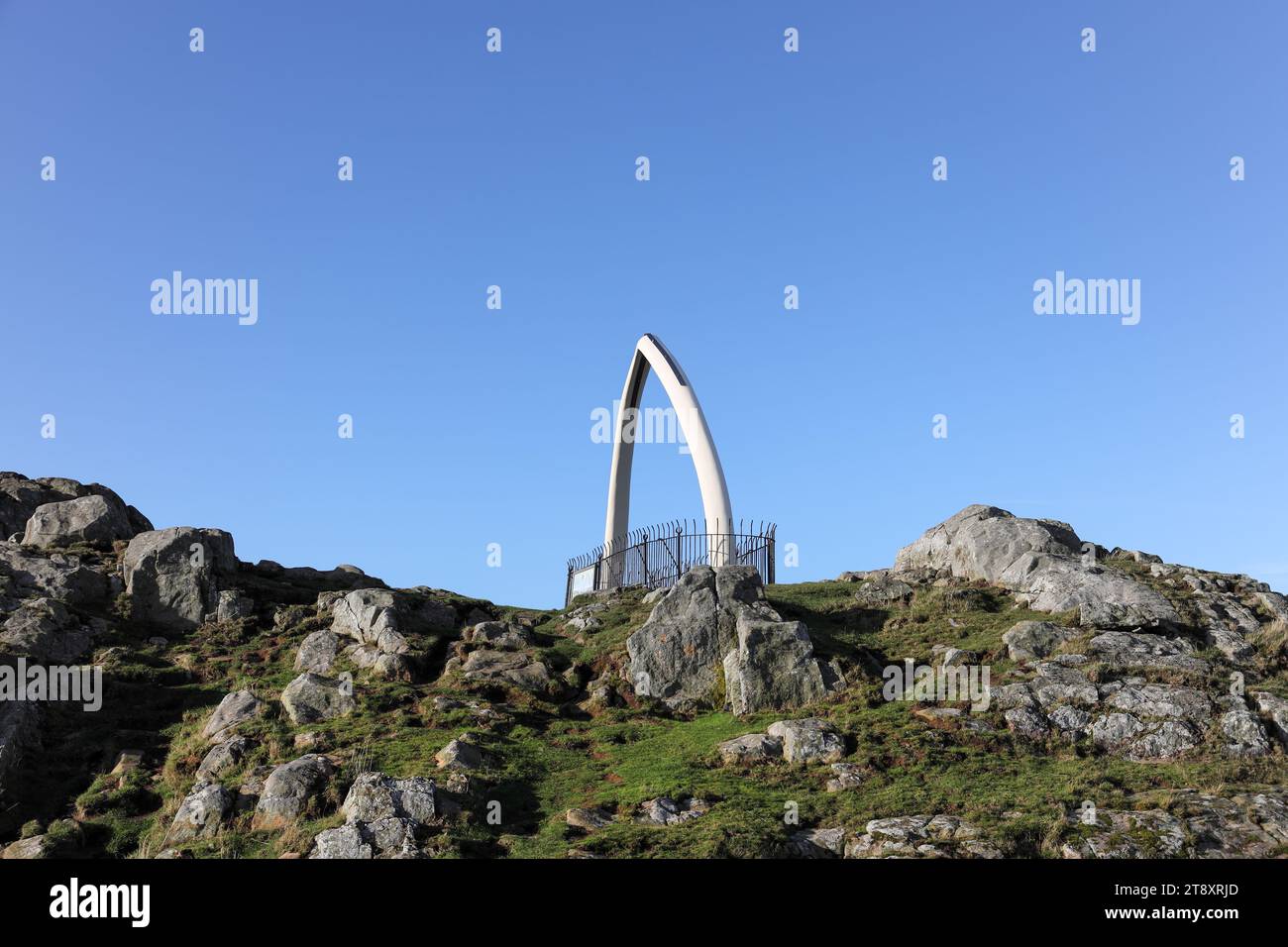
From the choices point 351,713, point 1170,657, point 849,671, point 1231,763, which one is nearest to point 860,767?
point 849,671

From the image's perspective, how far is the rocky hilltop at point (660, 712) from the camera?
21469 millimetres

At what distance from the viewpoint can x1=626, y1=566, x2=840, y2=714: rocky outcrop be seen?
28141 mm

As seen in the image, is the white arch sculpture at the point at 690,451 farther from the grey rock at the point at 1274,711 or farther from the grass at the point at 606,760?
the grey rock at the point at 1274,711

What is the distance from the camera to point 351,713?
1105 inches

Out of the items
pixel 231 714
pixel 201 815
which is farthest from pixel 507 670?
pixel 201 815

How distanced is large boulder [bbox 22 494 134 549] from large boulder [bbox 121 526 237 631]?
4002 mm

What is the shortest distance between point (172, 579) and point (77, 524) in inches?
257

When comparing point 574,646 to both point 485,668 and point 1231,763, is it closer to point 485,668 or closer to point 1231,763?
point 485,668

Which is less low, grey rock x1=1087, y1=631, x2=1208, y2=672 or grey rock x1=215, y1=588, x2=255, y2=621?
grey rock x1=215, y1=588, x2=255, y2=621

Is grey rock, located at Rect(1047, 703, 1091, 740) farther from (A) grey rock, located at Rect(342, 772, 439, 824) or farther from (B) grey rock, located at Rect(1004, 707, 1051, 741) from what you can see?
(A) grey rock, located at Rect(342, 772, 439, 824)

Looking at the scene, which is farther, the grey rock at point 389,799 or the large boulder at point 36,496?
the large boulder at point 36,496

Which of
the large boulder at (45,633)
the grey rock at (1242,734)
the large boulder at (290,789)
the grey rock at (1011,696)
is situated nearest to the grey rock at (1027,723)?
the grey rock at (1011,696)

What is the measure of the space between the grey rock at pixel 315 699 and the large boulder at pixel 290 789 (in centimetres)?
361

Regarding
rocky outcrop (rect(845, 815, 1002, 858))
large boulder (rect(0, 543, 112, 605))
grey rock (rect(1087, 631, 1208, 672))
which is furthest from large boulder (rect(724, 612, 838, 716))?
large boulder (rect(0, 543, 112, 605))
